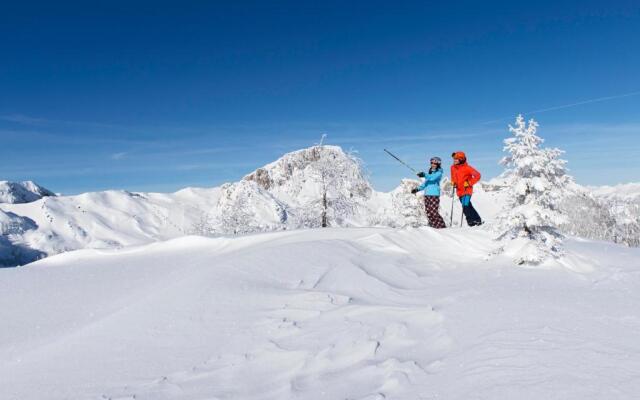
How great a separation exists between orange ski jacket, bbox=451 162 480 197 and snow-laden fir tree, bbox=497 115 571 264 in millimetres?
2037

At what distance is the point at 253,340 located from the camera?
175 inches

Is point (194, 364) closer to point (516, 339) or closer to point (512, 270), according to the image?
point (516, 339)

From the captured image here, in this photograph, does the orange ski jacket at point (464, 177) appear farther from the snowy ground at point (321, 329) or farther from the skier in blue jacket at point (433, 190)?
the snowy ground at point (321, 329)

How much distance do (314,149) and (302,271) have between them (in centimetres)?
1470

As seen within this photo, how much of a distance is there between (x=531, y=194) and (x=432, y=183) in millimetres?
3341

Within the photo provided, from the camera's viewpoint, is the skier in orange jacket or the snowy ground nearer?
the snowy ground

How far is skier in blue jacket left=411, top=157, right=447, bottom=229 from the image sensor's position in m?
11.8

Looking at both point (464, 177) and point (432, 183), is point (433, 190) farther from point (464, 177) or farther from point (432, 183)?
point (464, 177)

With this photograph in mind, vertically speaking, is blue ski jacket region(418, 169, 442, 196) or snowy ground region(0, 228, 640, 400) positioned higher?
blue ski jacket region(418, 169, 442, 196)

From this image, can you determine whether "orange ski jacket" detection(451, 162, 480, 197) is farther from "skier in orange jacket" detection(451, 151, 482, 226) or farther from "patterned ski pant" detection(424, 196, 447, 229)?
"patterned ski pant" detection(424, 196, 447, 229)

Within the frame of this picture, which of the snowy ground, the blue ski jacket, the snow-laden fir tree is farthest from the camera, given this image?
the blue ski jacket

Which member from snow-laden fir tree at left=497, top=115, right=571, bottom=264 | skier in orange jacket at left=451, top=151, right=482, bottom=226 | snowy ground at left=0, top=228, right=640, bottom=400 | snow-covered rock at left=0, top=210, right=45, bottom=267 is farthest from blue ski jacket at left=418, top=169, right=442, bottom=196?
snow-covered rock at left=0, top=210, right=45, bottom=267

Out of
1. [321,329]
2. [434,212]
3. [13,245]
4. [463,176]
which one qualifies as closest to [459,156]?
[463,176]

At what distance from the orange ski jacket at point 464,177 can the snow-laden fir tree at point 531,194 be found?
2.04m
